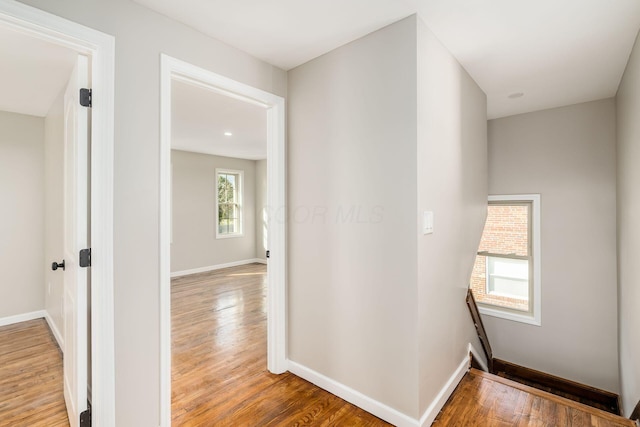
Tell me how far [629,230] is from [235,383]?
3321 mm

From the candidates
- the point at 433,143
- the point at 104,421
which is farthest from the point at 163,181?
the point at 433,143

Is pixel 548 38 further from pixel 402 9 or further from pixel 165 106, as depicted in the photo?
pixel 165 106

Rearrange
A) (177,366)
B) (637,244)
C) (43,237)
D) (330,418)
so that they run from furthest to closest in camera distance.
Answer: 1. (43,237)
2. (177,366)
3. (637,244)
4. (330,418)

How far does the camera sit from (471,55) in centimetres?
228

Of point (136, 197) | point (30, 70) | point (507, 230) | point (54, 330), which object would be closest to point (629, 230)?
point (507, 230)

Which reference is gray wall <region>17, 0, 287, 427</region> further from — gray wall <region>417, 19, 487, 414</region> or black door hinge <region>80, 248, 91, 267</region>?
gray wall <region>417, 19, 487, 414</region>

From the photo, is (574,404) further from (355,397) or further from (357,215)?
(357,215)

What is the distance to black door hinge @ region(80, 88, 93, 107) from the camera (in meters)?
1.57

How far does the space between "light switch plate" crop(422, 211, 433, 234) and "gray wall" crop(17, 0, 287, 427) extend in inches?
62.1

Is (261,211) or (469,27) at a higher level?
(469,27)

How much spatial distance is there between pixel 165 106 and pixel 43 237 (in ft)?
10.7

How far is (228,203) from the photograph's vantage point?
23.7 ft

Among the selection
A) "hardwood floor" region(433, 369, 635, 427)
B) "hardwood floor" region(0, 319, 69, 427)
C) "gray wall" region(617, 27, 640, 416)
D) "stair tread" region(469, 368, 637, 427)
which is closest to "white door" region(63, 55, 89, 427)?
"hardwood floor" region(0, 319, 69, 427)

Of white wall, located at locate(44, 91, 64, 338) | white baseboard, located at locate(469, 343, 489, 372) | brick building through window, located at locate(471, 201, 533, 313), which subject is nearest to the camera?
white wall, located at locate(44, 91, 64, 338)
